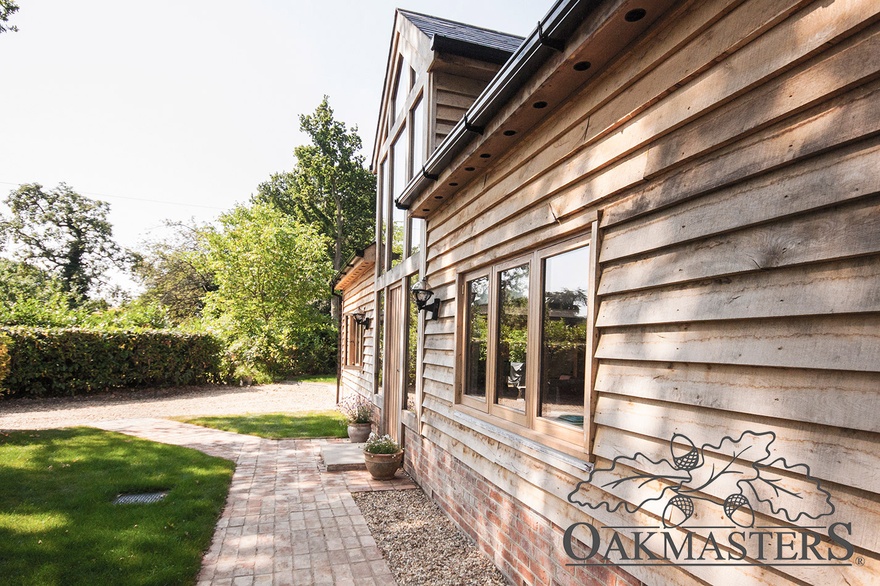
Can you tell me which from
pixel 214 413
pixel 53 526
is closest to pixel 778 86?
pixel 53 526

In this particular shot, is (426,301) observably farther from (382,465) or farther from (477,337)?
(382,465)

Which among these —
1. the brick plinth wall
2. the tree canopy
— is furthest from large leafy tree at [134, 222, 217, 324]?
the brick plinth wall

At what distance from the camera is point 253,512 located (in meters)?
5.00

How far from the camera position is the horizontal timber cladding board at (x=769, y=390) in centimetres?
140

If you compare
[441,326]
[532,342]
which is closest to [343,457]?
[441,326]

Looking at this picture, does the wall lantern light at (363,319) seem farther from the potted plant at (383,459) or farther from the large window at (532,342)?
the large window at (532,342)

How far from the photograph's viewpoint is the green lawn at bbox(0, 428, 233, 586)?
3.62 meters

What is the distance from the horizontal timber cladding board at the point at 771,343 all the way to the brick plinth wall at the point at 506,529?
1.09 metres

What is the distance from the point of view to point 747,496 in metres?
1.70

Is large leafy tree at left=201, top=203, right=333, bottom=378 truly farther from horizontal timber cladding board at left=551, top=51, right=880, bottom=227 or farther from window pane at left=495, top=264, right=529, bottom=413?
horizontal timber cladding board at left=551, top=51, right=880, bottom=227

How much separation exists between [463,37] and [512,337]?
429 centimetres

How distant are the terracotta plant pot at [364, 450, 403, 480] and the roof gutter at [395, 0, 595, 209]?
364 cm

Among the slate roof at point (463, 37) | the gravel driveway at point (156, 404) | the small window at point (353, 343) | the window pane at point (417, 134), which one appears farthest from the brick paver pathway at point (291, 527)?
the slate roof at point (463, 37)

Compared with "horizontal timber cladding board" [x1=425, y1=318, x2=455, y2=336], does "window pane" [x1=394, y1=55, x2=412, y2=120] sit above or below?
above
